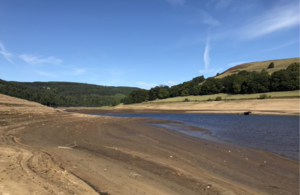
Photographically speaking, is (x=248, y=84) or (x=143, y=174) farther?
(x=248, y=84)

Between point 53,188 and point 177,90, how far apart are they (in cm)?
11922

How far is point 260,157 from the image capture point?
11.2 meters

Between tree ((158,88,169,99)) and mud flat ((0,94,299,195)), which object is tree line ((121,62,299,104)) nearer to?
tree ((158,88,169,99))

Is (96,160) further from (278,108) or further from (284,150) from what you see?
(278,108)

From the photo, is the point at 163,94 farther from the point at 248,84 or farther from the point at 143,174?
the point at 143,174

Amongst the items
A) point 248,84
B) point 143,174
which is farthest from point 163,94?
point 143,174

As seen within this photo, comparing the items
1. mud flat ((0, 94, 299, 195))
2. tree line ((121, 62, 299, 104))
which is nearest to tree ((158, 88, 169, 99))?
tree line ((121, 62, 299, 104))

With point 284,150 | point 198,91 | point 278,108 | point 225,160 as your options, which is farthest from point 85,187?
point 198,91

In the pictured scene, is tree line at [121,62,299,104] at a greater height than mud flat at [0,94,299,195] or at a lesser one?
greater

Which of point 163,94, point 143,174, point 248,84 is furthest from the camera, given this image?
point 163,94

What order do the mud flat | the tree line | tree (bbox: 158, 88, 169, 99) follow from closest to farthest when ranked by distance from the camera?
the mud flat → the tree line → tree (bbox: 158, 88, 169, 99)

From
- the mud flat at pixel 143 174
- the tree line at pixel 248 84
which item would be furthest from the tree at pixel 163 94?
the mud flat at pixel 143 174

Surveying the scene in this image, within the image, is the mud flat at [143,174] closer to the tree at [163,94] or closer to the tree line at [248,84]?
the tree line at [248,84]

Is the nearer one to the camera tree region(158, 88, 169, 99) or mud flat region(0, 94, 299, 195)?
mud flat region(0, 94, 299, 195)
